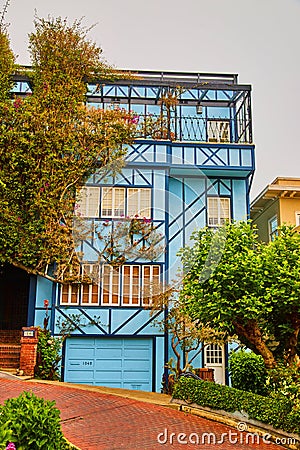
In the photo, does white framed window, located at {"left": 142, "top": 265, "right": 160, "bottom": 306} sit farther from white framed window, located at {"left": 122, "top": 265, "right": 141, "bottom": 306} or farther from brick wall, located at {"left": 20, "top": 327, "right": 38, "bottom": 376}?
brick wall, located at {"left": 20, "top": 327, "right": 38, "bottom": 376}

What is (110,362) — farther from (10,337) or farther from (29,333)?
(10,337)

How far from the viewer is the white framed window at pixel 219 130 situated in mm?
19297

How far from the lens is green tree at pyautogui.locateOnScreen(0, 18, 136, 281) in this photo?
620 inches

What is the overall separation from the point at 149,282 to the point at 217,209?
3.49m

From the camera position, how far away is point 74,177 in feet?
53.9

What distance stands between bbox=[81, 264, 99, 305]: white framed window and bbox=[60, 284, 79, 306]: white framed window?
18cm

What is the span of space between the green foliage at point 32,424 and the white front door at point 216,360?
1074 centimetres

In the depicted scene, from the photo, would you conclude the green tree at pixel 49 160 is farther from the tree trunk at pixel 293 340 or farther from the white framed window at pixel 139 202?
the tree trunk at pixel 293 340

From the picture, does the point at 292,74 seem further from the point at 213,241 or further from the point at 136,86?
the point at 136,86

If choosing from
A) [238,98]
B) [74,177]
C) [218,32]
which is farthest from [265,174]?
[218,32]

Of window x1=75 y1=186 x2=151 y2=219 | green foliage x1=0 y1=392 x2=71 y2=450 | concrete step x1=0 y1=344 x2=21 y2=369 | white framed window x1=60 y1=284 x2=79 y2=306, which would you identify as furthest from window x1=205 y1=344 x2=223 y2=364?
green foliage x1=0 y1=392 x2=71 y2=450

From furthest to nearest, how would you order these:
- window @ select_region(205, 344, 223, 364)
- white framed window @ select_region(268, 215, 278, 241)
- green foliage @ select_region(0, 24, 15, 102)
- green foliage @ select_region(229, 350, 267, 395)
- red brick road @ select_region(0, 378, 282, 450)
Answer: white framed window @ select_region(268, 215, 278, 241) < green foliage @ select_region(0, 24, 15, 102) < window @ select_region(205, 344, 223, 364) < green foliage @ select_region(229, 350, 267, 395) < red brick road @ select_region(0, 378, 282, 450)

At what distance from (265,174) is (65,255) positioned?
31.3 ft

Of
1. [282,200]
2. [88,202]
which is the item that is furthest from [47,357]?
[282,200]
